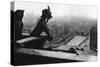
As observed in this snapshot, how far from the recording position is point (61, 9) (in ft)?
13.6

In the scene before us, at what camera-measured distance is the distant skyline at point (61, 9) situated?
3.86 m

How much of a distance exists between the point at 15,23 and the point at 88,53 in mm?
1523

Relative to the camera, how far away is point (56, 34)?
4.11 metres

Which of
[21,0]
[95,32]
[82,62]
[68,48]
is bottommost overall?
[82,62]

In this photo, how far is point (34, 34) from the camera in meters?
3.94

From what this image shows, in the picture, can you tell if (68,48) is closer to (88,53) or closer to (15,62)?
(88,53)

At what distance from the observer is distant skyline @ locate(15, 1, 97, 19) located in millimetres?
3855

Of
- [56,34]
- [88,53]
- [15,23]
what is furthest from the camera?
[88,53]

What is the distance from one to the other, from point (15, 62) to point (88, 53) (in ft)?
4.67

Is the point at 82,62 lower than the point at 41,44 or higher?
lower

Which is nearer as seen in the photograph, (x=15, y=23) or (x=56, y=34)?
(x=15, y=23)

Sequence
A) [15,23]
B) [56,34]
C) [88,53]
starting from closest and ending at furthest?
[15,23] → [56,34] → [88,53]

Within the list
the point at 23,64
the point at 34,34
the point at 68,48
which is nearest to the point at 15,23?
the point at 34,34

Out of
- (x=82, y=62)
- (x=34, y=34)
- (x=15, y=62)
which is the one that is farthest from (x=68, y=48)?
(x=15, y=62)
